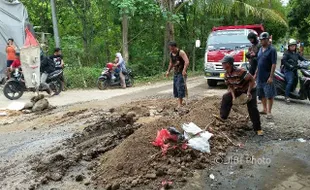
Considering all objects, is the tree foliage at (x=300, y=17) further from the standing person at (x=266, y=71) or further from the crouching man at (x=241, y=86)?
the crouching man at (x=241, y=86)

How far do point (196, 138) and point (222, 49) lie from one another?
7.74m

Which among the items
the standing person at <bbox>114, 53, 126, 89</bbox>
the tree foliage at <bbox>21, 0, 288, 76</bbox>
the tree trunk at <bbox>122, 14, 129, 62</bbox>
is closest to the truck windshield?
the tree foliage at <bbox>21, 0, 288, 76</bbox>

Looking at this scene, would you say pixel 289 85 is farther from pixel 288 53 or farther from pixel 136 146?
pixel 136 146

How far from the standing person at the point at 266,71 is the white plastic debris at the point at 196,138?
7.66ft

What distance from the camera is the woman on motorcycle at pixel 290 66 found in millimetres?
8438

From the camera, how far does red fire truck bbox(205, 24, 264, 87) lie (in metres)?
11.6

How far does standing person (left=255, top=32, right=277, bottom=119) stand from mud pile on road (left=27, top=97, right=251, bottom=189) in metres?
0.78

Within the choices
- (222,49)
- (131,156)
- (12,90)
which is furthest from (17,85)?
(131,156)

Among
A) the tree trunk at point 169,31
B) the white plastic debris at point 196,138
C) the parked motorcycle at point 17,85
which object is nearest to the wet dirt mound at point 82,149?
the white plastic debris at point 196,138

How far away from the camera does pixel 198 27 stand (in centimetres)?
2145

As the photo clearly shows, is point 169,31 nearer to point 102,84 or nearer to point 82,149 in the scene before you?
point 102,84

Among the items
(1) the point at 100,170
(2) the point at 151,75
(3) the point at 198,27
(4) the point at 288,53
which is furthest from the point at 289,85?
(3) the point at 198,27

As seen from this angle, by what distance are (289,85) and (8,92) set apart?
26.8ft

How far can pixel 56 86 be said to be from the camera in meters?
11.7
